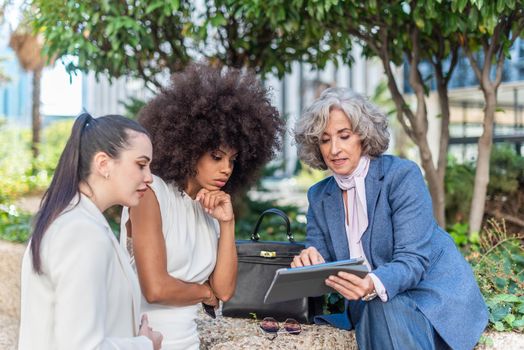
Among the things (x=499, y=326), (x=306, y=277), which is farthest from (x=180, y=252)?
(x=499, y=326)

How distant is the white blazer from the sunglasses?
148 cm

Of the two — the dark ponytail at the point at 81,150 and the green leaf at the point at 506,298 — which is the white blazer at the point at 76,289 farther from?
the green leaf at the point at 506,298

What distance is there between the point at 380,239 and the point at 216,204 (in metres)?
0.76

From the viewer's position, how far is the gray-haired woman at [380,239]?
274 cm

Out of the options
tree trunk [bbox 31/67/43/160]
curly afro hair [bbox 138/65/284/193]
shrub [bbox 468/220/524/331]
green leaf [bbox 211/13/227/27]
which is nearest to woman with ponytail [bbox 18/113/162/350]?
curly afro hair [bbox 138/65/284/193]

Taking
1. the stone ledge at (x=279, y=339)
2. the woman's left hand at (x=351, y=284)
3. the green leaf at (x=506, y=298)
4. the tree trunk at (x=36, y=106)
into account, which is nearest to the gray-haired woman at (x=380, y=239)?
the woman's left hand at (x=351, y=284)

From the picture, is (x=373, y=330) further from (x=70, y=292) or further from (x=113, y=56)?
(x=113, y=56)

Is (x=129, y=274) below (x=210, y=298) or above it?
above

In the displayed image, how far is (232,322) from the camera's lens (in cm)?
357

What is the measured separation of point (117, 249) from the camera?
73.3 inches

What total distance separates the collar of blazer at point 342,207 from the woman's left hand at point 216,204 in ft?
2.05

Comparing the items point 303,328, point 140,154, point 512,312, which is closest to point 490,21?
point 512,312

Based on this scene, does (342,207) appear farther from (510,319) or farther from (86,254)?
(86,254)

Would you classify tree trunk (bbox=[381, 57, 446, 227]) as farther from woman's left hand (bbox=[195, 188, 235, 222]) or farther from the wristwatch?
woman's left hand (bbox=[195, 188, 235, 222])
